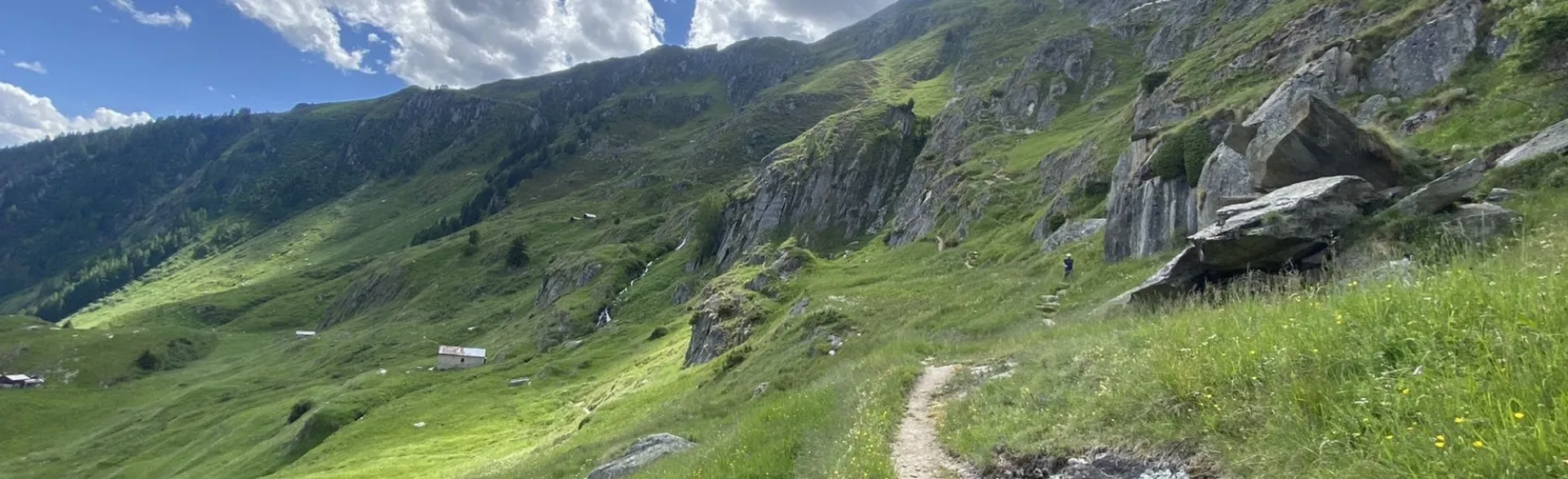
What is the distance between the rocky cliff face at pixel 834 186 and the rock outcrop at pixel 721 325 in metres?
48.2

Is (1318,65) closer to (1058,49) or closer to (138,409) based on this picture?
(1058,49)

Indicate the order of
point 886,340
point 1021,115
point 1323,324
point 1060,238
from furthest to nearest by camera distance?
1. point 1021,115
2. point 1060,238
3. point 886,340
4. point 1323,324

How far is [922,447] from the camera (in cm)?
1384

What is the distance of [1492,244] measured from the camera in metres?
15.9

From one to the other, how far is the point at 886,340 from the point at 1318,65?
1293 inches

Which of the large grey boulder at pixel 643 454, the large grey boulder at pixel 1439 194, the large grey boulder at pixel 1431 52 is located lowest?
the large grey boulder at pixel 643 454

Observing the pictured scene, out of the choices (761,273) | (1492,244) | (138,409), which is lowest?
(138,409)

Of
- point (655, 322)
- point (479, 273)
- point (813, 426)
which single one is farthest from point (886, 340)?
point (479, 273)

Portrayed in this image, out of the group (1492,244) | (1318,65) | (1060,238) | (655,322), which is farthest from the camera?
(655,322)

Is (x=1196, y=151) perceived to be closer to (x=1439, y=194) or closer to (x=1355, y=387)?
(x=1439, y=194)

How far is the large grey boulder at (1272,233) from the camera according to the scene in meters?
19.6

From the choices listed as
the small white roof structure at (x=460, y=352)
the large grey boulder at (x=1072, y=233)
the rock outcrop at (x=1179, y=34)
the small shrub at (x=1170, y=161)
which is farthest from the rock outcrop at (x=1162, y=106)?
the small white roof structure at (x=460, y=352)

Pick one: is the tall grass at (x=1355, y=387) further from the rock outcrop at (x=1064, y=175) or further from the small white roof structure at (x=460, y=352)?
the small white roof structure at (x=460, y=352)

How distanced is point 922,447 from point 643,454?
37.7 ft
